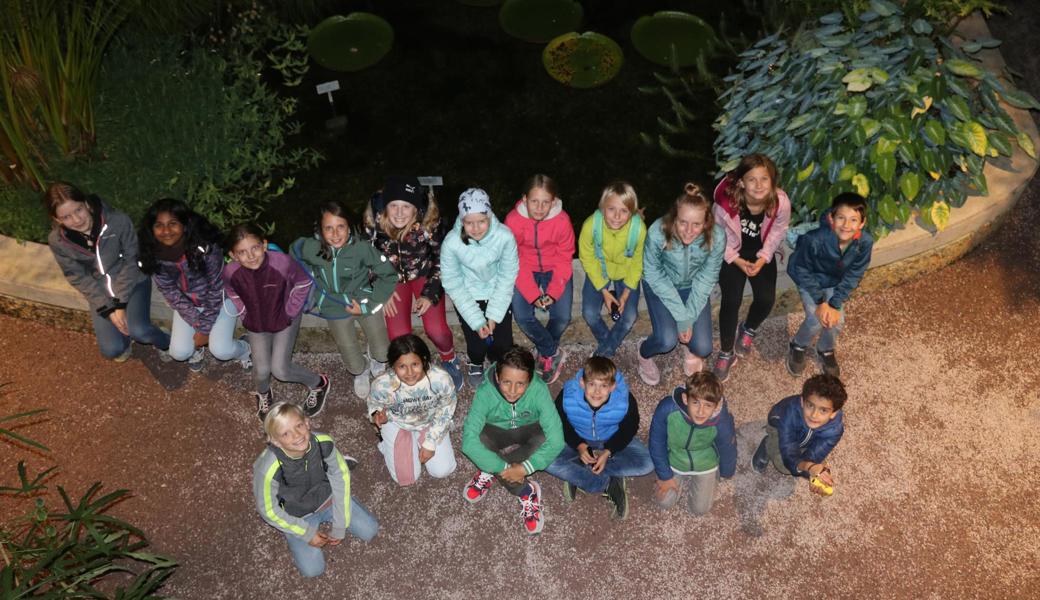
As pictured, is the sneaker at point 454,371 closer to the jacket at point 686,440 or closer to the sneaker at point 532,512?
the sneaker at point 532,512

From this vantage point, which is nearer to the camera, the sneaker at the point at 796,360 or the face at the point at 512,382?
the face at the point at 512,382

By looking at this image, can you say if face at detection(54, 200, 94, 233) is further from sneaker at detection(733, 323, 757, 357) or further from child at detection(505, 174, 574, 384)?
sneaker at detection(733, 323, 757, 357)

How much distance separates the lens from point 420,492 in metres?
5.47

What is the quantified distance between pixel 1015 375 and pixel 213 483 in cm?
537

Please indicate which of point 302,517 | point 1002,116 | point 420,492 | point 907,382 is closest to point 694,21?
point 1002,116

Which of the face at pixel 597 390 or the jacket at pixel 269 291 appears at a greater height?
the jacket at pixel 269 291

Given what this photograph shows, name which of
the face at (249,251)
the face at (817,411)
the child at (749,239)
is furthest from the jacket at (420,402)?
the face at (817,411)

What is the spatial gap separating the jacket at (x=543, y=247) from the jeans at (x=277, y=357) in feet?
4.91

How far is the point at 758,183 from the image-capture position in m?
5.32

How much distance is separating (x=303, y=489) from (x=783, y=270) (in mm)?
3412

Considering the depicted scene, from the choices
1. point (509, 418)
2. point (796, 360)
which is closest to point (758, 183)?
point (796, 360)

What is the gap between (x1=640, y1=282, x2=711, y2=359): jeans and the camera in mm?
5625

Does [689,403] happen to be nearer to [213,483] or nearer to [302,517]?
[302,517]

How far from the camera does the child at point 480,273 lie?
203 inches
